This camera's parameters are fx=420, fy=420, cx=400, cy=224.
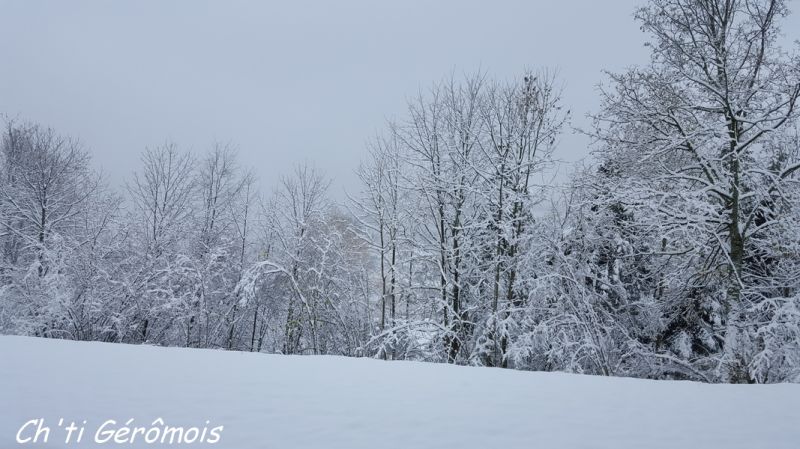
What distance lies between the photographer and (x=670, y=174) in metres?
8.60

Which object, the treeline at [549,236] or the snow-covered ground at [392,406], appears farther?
the treeline at [549,236]

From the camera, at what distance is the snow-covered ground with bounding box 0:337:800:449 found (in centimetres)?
250

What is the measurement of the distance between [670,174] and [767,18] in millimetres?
3315

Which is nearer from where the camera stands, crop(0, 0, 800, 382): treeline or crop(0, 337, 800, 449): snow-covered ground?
crop(0, 337, 800, 449): snow-covered ground

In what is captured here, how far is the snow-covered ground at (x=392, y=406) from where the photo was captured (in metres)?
2.50

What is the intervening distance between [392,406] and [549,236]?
7893mm

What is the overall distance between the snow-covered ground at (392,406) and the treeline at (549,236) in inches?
194

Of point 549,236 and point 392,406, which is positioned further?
point 549,236

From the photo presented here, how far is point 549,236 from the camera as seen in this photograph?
10062 millimetres

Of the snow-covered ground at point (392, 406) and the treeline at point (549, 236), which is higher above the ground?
the treeline at point (549, 236)

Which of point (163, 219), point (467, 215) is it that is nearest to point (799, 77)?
point (467, 215)

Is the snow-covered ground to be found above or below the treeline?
below

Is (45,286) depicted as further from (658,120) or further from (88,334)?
(658,120)

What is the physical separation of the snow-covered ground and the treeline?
493 cm
